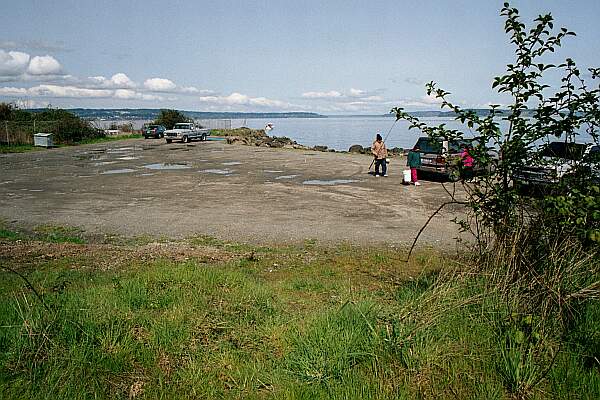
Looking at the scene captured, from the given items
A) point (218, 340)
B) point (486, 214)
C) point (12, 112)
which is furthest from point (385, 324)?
point (12, 112)

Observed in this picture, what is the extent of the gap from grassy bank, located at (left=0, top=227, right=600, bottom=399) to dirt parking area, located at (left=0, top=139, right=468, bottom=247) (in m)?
4.71

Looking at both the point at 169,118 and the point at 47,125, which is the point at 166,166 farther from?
the point at 169,118

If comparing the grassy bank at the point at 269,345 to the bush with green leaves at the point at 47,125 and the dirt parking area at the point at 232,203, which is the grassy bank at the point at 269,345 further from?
the bush with green leaves at the point at 47,125

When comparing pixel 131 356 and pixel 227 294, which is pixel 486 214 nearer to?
pixel 227 294

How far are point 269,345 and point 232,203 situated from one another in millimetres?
A: 10891

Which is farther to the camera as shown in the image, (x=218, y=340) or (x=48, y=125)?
(x=48, y=125)

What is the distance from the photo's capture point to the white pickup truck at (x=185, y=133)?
53.0 m

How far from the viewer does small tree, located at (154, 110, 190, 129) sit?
229 feet

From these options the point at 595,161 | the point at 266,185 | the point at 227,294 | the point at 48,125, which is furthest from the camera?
the point at 48,125

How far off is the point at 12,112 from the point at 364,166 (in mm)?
40746

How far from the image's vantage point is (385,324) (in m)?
4.62

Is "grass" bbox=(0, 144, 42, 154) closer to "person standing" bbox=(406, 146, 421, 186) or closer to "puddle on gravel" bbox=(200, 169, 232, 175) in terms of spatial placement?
"puddle on gravel" bbox=(200, 169, 232, 175)

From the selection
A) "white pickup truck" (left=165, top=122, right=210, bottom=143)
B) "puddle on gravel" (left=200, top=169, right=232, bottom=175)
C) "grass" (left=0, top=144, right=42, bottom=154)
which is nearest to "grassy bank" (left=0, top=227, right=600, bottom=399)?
"puddle on gravel" (left=200, top=169, right=232, bottom=175)

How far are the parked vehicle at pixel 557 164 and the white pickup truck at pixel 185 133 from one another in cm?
4976
